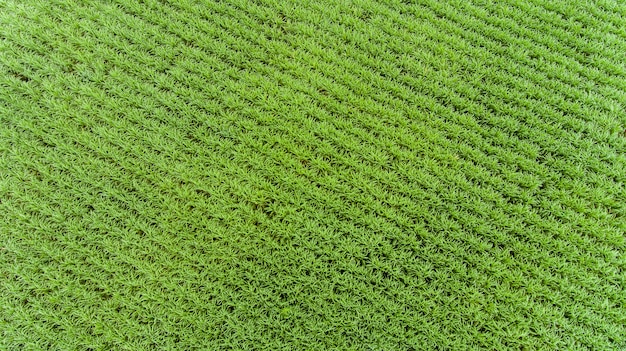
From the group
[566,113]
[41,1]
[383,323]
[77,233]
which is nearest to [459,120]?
[566,113]

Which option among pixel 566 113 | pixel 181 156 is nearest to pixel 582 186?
pixel 566 113

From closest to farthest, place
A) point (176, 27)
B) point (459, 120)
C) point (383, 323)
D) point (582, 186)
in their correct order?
point (383, 323)
point (582, 186)
point (459, 120)
point (176, 27)

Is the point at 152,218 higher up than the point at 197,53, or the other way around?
the point at 197,53

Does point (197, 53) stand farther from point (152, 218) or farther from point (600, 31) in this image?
point (600, 31)

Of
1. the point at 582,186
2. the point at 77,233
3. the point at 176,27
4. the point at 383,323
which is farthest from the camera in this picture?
the point at 176,27

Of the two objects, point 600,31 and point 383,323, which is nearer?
point 383,323

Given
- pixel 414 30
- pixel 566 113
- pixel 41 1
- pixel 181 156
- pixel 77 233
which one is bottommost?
→ pixel 77 233
